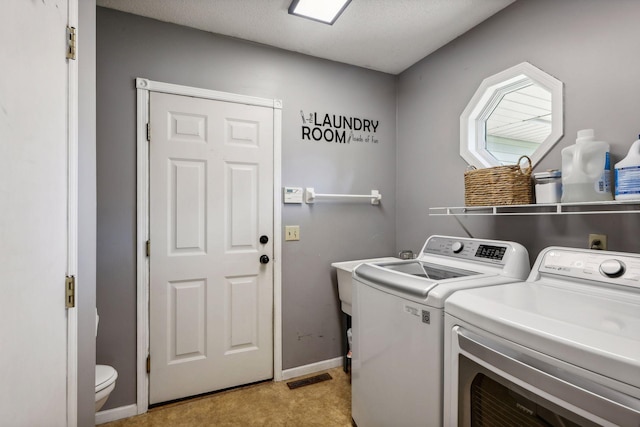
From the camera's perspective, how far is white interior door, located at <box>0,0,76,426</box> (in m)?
0.61

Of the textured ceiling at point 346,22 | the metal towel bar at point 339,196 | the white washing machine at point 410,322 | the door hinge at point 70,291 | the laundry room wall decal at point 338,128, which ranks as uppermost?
the textured ceiling at point 346,22

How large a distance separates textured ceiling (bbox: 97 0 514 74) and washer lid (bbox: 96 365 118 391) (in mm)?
2126

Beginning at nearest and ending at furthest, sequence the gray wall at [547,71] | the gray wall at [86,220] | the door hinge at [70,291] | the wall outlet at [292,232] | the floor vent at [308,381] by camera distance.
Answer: the door hinge at [70,291] → the gray wall at [86,220] → the gray wall at [547,71] → the floor vent at [308,381] → the wall outlet at [292,232]

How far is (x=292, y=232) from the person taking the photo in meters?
2.39

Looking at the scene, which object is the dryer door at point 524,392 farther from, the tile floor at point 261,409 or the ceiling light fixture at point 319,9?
the ceiling light fixture at point 319,9

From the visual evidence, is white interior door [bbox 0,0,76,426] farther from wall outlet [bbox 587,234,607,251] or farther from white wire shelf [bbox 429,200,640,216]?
wall outlet [bbox 587,234,607,251]

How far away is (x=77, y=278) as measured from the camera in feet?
3.47

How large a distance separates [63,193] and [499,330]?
1.40 metres

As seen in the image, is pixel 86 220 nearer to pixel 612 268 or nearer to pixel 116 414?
pixel 116 414

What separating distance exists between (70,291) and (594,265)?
74.8 inches

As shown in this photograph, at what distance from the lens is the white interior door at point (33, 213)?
23.9 inches

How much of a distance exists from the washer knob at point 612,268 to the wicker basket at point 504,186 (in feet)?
1.45

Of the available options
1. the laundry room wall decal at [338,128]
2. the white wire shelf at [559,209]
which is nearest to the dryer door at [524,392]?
the white wire shelf at [559,209]

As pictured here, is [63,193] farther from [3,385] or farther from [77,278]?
[3,385]
